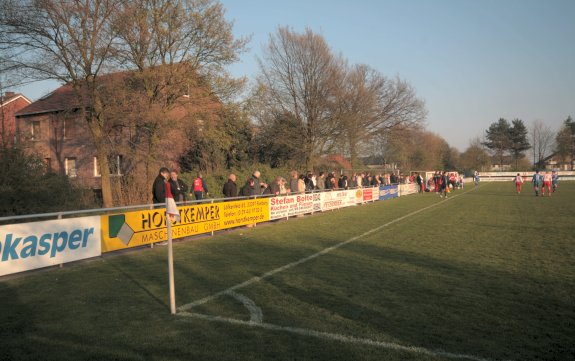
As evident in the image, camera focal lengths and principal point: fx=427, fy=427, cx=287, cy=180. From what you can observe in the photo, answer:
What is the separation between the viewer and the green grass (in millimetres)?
4398

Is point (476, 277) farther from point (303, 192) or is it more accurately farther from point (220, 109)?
point (220, 109)

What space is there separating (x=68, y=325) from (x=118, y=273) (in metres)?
3.01

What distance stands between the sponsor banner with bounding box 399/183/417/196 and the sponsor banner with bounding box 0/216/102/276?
31.0 meters

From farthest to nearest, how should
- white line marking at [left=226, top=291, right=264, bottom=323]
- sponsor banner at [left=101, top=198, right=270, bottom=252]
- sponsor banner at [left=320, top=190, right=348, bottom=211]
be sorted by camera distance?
sponsor banner at [left=320, top=190, right=348, bottom=211]
sponsor banner at [left=101, top=198, right=270, bottom=252]
white line marking at [left=226, top=291, right=264, bottom=323]

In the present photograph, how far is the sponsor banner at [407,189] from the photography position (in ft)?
123

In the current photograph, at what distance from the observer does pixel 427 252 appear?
9.75 m

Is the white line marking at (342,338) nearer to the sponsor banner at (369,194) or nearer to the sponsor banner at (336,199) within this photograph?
the sponsor banner at (336,199)

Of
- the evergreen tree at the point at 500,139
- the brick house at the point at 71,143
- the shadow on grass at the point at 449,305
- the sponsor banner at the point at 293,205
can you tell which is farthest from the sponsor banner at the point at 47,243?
the evergreen tree at the point at 500,139

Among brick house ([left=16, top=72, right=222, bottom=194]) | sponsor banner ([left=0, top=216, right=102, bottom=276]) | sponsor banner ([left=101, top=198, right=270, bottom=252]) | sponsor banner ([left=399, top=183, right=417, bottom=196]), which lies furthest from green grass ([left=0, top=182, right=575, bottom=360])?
sponsor banner ([left=399, top=183, right=417, bottom=196])

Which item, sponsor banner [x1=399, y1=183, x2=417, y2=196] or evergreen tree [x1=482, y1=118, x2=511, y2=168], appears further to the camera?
evergreen tree [x1=482, y1=118, x2=511, y2=168]

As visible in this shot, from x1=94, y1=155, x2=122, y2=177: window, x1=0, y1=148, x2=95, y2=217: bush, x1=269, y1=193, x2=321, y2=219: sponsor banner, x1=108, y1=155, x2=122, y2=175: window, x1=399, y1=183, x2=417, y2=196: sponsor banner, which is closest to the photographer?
x1=0, y1=148, x2=95, y2=217: bush

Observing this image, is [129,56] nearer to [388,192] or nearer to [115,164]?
[115,164]

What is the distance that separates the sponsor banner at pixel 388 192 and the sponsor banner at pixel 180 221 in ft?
55.8

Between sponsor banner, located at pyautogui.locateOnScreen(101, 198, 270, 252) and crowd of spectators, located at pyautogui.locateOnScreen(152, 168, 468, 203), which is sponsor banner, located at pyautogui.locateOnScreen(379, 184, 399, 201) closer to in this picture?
crowd of spectators, located at pyautogui.locateOnScreen(152, 168, 468, 203)
